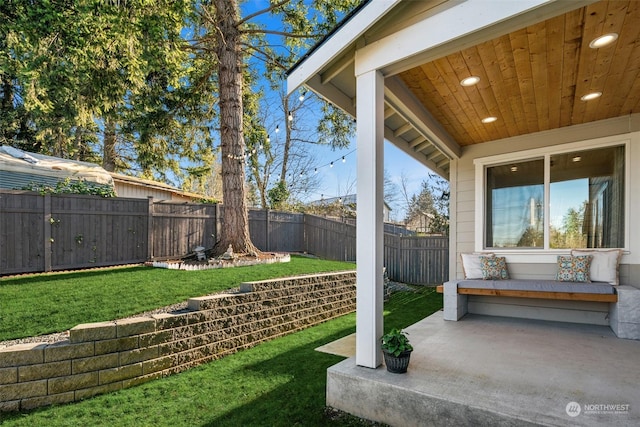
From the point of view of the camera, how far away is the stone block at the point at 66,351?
271 cm

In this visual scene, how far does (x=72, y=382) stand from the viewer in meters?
2.76

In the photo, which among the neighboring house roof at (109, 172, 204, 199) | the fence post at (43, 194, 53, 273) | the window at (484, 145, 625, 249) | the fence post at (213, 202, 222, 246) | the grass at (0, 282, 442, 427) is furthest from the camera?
the neighboring house roof at (109, 172, 204, 199)

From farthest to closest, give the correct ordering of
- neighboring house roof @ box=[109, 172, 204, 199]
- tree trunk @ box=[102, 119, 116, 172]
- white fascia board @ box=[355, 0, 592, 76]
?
tree trunk @ box=[102, 119, 116, 172], neighboring house roof @ box=[109, 172, 204, 199], white fascia board @ box=[355, 0, 592, 76]

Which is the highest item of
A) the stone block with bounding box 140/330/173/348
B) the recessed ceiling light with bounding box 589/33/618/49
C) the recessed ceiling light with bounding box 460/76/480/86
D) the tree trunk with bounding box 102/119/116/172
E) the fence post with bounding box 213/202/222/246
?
the tree trunk with bounding box 102/119/116/172

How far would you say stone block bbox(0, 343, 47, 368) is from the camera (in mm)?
2570

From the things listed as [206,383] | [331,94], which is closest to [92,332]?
[206,383]

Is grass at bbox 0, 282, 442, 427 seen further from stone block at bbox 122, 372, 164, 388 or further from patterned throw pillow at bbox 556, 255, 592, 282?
patterned throw pillow at bbox 556, 255, 592, 282

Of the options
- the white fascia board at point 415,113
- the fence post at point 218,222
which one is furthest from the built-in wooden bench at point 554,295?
the fence post at point 218,222

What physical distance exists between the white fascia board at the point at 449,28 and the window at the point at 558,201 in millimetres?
3285

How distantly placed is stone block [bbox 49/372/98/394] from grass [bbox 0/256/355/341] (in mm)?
621

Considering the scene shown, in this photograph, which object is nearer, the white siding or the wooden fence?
the white siding

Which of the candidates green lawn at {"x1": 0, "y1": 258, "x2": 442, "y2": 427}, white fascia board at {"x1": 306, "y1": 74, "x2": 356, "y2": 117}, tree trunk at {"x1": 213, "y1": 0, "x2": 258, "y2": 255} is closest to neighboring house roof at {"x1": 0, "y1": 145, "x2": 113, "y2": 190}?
green lawn at {"x1": 0, "y1": 258, "x2": 442, "y2": 427}

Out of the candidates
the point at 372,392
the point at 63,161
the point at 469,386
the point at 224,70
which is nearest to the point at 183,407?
the point at 372,392

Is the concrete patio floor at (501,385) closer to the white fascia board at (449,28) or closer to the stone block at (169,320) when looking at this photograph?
the stone block at (169,320)
